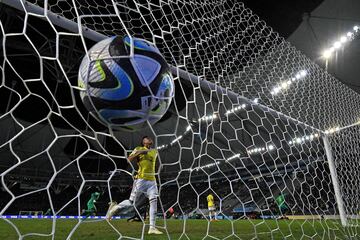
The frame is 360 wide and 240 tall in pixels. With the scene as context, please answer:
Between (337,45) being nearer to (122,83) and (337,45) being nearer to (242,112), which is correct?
(242,112)

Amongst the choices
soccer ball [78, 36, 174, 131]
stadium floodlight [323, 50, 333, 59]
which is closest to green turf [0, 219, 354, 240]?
soccer ball [78, 36, 174, 131]

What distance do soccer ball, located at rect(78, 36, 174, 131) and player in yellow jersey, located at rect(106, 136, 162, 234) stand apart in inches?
28.6

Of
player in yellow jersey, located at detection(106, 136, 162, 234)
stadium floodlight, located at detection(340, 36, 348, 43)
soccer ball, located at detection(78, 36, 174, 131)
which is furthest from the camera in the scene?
stadium floodlight, located at detection(340, 36, 348, 43)

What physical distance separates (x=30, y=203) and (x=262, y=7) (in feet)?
69.8

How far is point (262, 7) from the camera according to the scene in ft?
28.0

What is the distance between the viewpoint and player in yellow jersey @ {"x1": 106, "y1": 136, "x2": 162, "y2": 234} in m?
2.72

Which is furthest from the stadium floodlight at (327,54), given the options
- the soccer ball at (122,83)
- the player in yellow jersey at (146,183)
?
the soccer ball at (122,83)

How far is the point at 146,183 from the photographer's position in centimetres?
A: 306

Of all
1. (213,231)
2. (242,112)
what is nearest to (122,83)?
(213,231)

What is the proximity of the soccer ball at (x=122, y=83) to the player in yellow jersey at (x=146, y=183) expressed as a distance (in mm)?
728

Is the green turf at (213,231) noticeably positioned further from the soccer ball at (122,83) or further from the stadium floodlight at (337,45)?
the stadium floodlight at (337,45)

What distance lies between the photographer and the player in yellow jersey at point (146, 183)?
2.72 metres

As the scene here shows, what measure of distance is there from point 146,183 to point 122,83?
5.20 ft

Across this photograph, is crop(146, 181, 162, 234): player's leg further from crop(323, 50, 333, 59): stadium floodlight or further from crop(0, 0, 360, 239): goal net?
crop(323, 50, 333, 59): stadium floodlight
